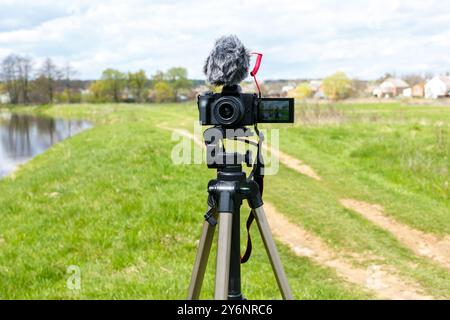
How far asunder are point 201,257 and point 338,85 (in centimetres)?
6425

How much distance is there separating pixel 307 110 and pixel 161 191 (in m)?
14.9

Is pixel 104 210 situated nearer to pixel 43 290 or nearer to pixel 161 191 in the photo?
pixel 161 191

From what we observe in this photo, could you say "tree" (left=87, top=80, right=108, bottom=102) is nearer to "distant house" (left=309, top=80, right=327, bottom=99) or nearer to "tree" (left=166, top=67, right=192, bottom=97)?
"tree" (left=166, top=67, right=192, bottom=97)

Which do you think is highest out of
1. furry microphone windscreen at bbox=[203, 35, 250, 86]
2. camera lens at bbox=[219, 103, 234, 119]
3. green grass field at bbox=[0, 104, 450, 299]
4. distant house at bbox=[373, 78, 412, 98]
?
distant house at bbox=[373, 78, 412, 98]

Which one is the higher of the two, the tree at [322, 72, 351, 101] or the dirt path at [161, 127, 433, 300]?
the tree at [322, 72, 351, 101]

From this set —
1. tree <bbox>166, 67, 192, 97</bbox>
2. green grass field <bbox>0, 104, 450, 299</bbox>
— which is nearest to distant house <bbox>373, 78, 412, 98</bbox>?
tree <bbox>166, 67, 192, 97</bbox>

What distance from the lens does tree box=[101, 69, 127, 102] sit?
78000mm

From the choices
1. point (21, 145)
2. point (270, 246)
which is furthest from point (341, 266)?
point (21, 145)

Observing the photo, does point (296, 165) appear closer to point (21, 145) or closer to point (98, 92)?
point (21, 145)

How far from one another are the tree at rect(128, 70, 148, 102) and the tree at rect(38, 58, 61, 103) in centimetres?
1217

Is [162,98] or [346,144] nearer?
[346,144]

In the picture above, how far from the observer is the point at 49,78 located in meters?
76.8
